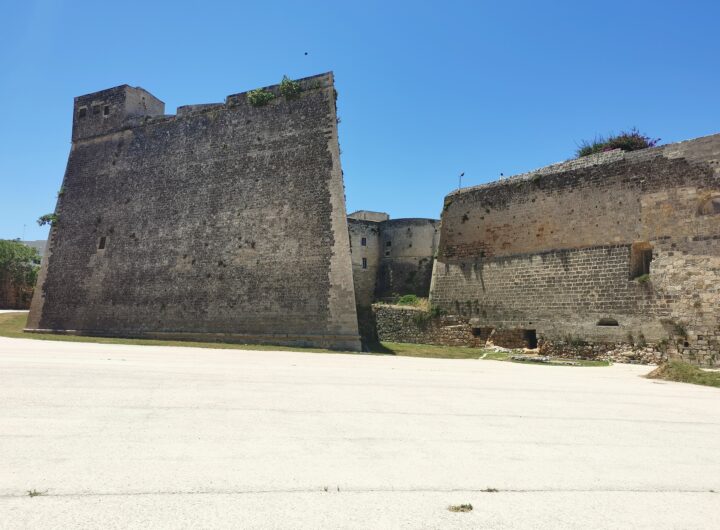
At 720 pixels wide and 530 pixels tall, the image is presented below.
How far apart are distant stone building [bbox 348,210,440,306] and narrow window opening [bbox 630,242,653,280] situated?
22.0 meters

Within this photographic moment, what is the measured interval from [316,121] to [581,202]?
9.66 meters

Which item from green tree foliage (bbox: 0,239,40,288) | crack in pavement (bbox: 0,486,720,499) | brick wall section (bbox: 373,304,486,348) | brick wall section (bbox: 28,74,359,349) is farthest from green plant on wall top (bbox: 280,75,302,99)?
green tree foliage (bbox: 0,239,40,288)

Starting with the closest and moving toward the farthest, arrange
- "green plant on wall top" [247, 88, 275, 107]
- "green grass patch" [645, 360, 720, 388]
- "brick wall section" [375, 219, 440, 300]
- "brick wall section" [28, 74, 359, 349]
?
1. "green grass patch" [645, 360, 720, 388]
2. "brick wall section" [28, 74, 359, 349]
3. "green plant on wall top" [247, 88, 275, 107]
4. "brick wall section" [375, 219, 440, 300]

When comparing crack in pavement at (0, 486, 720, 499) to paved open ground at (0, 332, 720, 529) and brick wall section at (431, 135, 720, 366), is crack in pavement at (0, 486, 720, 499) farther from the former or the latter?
brick wall section at (431, 135, 720, 366)

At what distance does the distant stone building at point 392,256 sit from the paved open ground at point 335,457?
3155cm

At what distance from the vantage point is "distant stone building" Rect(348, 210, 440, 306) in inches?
1512

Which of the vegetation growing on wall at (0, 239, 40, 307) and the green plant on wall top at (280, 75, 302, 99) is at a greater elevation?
the green plant on wall top at (280, 75, 302, 99)

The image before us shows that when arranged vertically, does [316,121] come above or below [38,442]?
above

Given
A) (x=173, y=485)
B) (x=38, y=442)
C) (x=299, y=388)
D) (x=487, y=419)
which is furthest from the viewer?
(x=299, y=388)

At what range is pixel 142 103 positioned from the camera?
2331 centimetres

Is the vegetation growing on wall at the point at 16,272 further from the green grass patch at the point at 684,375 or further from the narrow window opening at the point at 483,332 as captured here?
the green grass patch at the point at 684,375

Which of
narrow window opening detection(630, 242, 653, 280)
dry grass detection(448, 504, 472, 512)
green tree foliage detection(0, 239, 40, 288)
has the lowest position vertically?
dry grass detection(448, 504, 472, 512)

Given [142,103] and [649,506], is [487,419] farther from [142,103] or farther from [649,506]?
[142,103]

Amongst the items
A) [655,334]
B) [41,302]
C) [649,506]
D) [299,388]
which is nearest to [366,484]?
[649,506]
